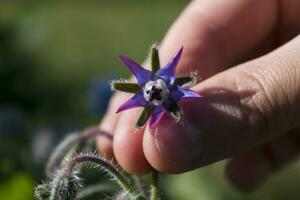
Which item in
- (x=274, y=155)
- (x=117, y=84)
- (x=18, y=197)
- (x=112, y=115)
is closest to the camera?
(x=117, y=84)

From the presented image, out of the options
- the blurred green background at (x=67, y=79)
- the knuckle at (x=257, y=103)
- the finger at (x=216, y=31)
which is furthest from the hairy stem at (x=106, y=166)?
the finger at (x=216, y=31)

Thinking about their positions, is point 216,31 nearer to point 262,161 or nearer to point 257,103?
point 262,161

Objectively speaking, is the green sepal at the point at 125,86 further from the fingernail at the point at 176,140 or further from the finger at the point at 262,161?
the finger at the point at 262,161

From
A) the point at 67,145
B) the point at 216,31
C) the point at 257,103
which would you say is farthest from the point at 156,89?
the point at 216,31

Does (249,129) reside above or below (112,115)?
below

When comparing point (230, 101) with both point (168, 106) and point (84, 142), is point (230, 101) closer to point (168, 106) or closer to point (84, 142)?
point (168, 106)

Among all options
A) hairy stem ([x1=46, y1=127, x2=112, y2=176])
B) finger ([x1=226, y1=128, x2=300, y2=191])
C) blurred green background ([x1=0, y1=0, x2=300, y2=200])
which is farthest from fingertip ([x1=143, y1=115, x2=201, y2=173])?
finger ([x1=226, y1=128, x2=300, y2=191])

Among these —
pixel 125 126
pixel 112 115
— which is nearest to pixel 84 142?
pixel 112 115
